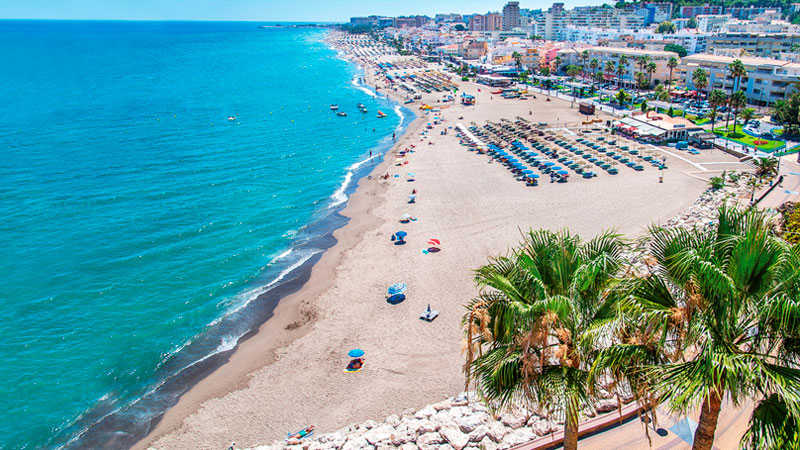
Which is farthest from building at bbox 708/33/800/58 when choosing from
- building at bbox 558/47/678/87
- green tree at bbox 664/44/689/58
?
building at bbox 558/47/678/87

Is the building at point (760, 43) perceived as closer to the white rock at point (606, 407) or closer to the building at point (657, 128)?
the building at point (657, 128)

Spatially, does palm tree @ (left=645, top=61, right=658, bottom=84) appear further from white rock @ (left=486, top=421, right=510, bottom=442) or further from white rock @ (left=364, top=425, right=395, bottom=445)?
white rock @ (left=364, top=425, right=395, bottom=445)

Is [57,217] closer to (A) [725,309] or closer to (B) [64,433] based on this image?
(B) [64,433]

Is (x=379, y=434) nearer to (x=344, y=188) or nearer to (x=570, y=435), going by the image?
(x=570, y=435)

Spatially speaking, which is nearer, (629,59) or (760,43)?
(629,59)

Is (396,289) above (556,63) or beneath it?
beneath

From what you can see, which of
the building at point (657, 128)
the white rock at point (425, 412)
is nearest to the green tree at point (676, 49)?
the building at point (657, 128)

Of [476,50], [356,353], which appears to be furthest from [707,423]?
[476,50]
